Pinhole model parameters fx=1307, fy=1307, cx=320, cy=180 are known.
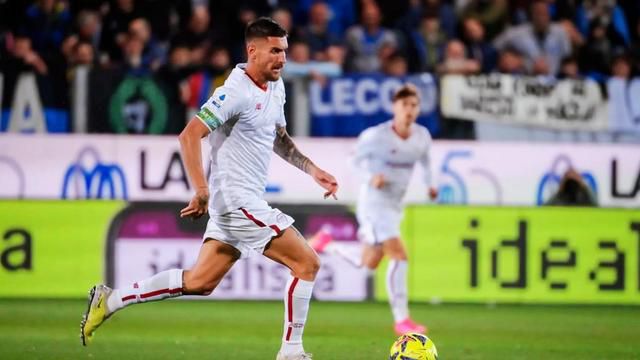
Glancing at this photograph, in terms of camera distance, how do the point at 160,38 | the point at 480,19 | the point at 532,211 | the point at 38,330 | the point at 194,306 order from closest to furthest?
1. the point at 38,330
2. the point at 194,306
3. the point at 532,211
4. the point at 160,38
5. the point at 480,19

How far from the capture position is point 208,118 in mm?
7234

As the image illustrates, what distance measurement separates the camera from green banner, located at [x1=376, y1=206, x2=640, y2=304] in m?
13.6

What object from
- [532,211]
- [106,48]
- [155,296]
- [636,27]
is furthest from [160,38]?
[155,296]

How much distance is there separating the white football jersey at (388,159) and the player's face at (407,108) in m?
0.32

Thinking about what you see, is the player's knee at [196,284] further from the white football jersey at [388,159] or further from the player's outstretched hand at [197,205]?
the white football jersey at [388,159]

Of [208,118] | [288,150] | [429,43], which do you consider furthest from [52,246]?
[208,118]

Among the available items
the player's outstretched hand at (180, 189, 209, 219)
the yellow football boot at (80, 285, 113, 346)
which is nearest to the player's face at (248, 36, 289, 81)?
the player's outstretched hand at (180, 189, 209, 219)

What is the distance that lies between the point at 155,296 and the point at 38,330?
2.82m

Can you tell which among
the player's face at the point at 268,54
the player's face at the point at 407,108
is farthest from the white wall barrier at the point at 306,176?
the player's face at the point at 268,54

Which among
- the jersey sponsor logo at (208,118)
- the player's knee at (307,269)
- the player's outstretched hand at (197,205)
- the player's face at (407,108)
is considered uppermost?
the player's face at (407,108)

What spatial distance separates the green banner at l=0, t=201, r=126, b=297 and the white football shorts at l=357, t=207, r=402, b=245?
3078 mm

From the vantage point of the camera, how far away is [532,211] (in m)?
13.7

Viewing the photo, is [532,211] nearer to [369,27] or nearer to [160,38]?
[369,27]

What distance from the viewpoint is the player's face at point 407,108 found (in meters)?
11.1
